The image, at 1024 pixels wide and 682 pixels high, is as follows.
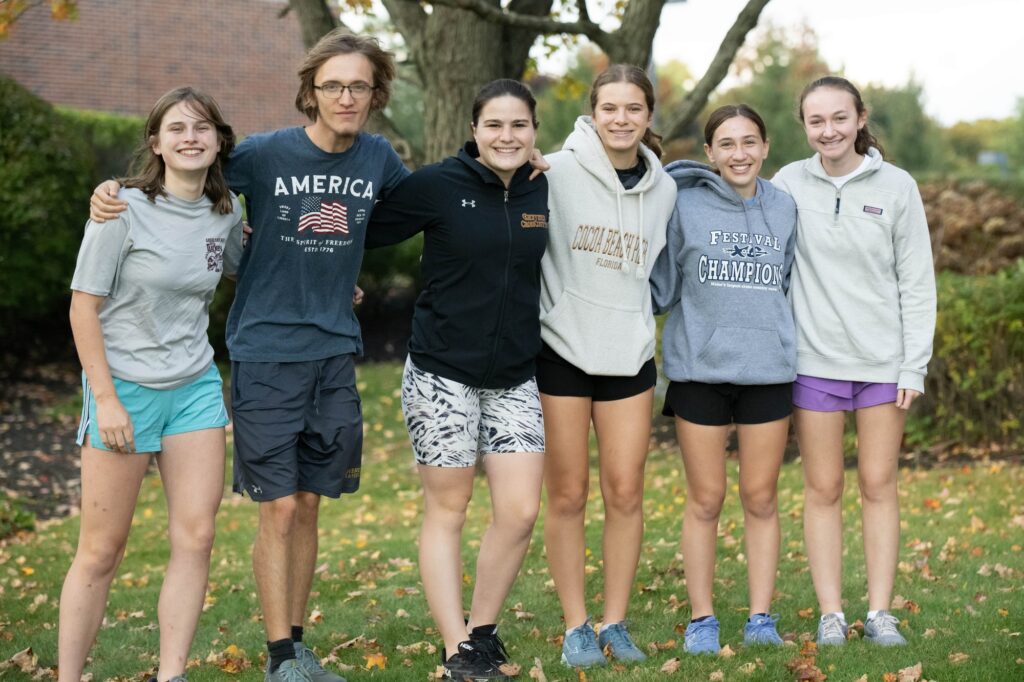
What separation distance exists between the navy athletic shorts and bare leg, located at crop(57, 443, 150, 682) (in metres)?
0.39

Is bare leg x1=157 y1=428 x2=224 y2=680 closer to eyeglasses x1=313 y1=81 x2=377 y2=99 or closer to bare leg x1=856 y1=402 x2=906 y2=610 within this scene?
eyeglasses x1=313 y1=81 x2=377 y2=99

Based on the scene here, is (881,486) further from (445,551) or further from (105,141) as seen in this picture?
(105,141)

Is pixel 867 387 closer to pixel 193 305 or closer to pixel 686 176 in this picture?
pixel 686 176

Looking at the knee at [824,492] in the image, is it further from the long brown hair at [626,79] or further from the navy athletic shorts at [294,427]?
the navy athletic shorts at [294,427]

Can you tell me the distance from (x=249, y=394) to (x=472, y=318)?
33.4 inches

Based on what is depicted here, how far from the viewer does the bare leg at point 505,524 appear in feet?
A: 14.1

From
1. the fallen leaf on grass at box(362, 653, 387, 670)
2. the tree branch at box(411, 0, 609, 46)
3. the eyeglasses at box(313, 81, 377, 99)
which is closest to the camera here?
the eyeglasses at box(313, 81, 377, 99)

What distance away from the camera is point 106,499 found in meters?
3.92

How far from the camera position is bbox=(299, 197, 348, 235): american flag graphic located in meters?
4.13

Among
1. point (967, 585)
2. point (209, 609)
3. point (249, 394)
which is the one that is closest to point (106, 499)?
point (249, 394)

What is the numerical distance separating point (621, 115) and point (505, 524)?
1.61m

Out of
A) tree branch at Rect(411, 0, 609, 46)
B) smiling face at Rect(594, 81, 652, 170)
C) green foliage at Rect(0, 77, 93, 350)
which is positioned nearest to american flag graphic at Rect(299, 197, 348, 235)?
smiling face at Rect(594, 81, 652, 170)

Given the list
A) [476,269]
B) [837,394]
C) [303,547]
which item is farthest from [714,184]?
[303,547]

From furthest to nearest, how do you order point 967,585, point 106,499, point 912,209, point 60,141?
point 60,141, point 967,585, point 912,209, point 106,499
